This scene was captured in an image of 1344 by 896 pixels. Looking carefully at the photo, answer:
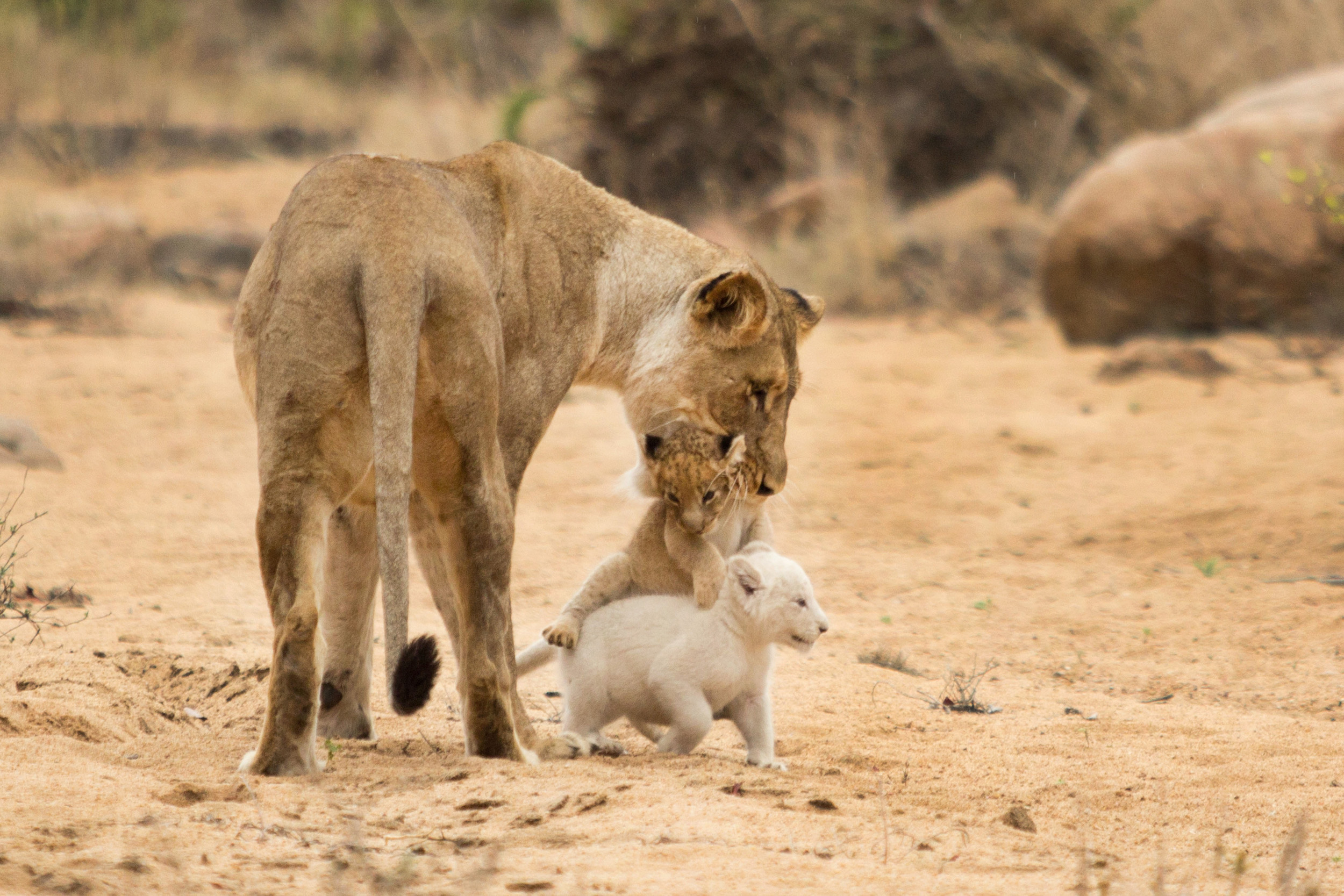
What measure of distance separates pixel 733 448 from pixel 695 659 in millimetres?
729

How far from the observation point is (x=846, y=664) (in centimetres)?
612

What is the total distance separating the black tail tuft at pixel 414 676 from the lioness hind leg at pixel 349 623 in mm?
541

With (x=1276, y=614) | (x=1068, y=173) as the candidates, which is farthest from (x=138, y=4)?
(x=1276, y=614)

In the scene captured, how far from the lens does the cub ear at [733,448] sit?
4816mm

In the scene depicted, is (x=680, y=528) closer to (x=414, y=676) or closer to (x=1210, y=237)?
(x=414, y=676)

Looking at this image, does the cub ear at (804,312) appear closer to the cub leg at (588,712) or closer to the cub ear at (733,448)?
the cub ear at (733,448)

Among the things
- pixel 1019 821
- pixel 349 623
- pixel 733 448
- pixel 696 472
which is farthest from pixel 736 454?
pixel 1019 821

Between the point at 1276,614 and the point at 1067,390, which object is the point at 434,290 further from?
the point at 1067,390

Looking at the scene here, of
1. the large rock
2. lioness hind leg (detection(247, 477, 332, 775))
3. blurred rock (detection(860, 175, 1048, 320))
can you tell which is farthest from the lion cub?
blurred rock (detection(860, 175, 1048, 320))

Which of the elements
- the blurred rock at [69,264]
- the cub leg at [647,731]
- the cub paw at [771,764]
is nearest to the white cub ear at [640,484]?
the cub leg at [647,731]

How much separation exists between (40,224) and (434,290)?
11.8 meters

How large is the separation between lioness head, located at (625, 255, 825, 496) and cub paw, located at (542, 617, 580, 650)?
2.30 feet

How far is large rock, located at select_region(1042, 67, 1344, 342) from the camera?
480 inches

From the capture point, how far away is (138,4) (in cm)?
2298
